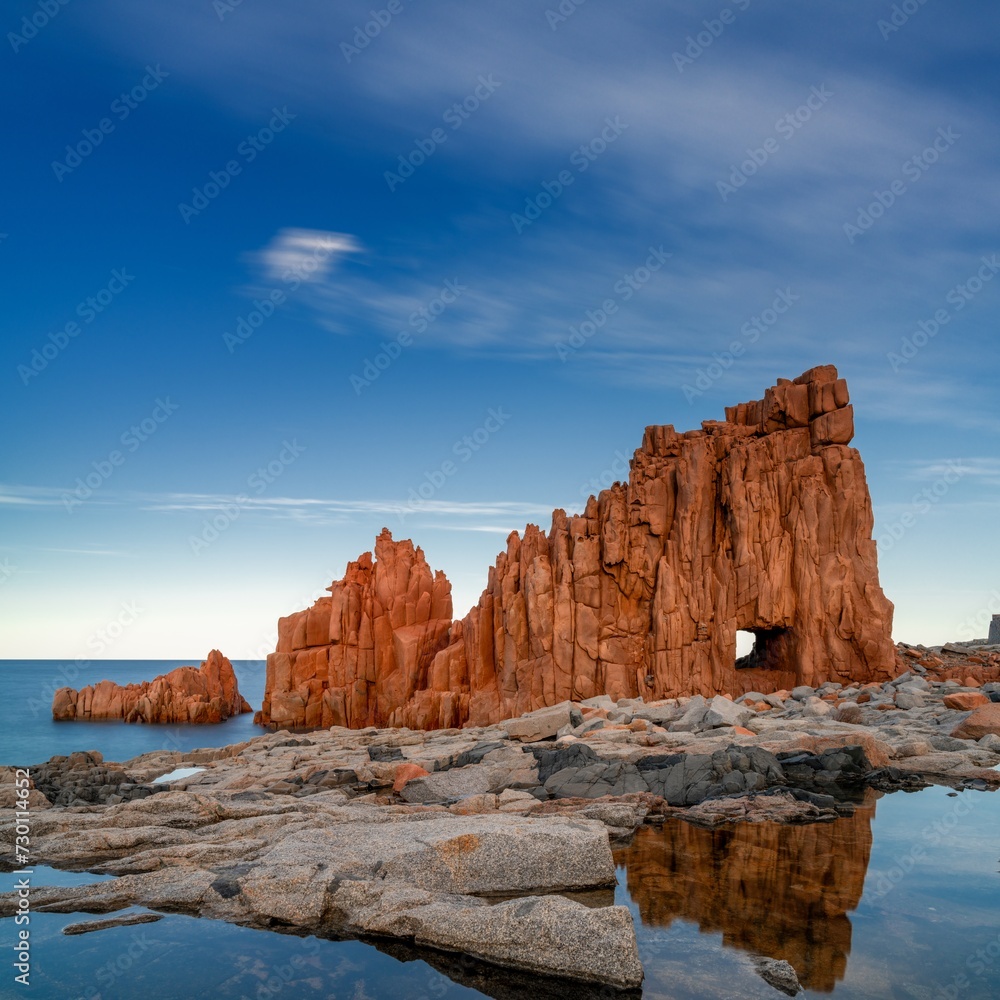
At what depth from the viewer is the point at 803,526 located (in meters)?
36.9

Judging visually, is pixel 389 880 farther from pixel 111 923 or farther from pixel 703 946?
pixel 703 946

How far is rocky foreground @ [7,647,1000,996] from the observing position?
8359mm

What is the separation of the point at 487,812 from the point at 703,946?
7.11 meters

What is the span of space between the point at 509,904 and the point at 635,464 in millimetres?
35022

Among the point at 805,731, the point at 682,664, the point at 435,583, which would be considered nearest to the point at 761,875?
the point at 805,731

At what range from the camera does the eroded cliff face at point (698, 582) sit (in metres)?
36.2

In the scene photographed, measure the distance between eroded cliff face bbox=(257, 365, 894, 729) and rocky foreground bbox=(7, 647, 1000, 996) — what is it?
818 cm

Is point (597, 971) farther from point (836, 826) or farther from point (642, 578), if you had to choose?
point (642, 578)

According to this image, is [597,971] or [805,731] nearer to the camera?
[597,971]

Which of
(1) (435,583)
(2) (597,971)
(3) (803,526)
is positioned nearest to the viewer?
(2) (597,971)

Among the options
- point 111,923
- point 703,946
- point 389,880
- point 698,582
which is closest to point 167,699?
point 698,582

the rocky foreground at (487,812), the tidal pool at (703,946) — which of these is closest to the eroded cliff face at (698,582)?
the rocky foreground at (487,812)

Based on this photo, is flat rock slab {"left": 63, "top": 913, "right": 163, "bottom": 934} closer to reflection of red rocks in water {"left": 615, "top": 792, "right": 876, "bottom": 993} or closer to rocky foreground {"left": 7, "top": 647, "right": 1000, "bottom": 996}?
rocky foreground {"left": 7, "top": 647, "right": 1000, "bottom": 996}

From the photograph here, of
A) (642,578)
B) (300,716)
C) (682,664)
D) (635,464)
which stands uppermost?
(635,464)
